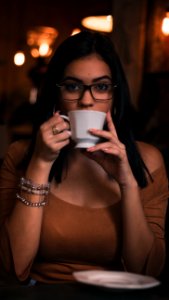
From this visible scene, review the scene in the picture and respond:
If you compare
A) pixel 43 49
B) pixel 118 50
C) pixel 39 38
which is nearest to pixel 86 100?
pixel 118 50

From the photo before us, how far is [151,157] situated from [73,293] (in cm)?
80

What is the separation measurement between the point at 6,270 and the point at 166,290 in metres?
0.65

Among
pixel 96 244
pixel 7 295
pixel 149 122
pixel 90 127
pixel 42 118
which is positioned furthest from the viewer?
pixel 149 122

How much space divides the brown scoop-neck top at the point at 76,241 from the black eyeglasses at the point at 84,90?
0.33 metres

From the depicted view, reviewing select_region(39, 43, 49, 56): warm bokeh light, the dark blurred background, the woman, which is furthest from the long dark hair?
select_region(39, 43, 49, 56): warm bokeh light

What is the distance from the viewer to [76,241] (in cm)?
164

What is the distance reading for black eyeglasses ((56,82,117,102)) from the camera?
162 cm

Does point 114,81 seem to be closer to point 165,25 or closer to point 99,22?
point 165,25

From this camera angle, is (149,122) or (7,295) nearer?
(7,295)

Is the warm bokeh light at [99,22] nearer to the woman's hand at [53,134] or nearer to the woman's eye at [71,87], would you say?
the woman's eye at [71,87]

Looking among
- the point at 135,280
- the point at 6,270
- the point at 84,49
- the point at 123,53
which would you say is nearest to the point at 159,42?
the point at 123,53

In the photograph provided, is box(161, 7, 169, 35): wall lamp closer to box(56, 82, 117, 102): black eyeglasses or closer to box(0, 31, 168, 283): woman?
box(0, 31, 168, 283): woman

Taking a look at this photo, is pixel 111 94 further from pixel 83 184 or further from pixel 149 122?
pixel 149 122

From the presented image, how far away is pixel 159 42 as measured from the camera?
14.2 feet
